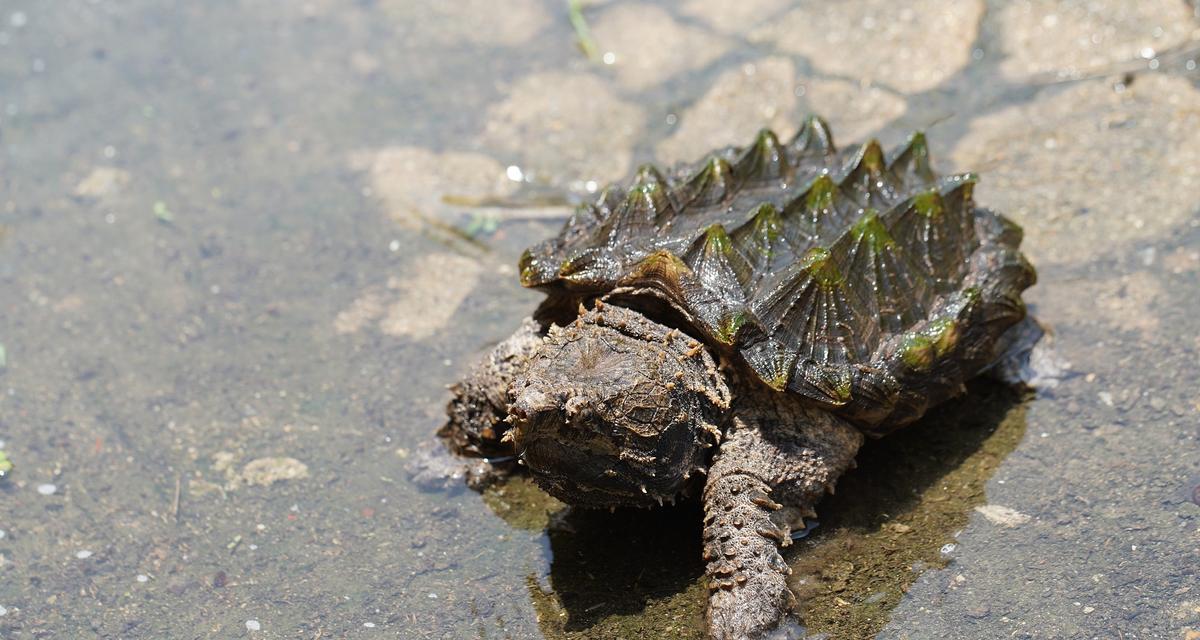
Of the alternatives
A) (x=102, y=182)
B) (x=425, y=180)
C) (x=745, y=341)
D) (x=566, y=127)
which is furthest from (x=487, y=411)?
(x=102, y=182)

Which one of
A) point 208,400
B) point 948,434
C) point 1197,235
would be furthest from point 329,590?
point 1197,235

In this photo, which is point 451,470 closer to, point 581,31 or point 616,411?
point 616,411

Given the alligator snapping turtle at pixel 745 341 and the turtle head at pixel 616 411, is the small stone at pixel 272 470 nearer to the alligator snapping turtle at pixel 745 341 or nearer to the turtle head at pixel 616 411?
the alligator snapping turtle at pixel 745 341

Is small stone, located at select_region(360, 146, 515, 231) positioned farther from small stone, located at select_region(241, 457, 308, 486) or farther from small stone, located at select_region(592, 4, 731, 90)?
small stone, located at select_region(241, 457, 308, 486)

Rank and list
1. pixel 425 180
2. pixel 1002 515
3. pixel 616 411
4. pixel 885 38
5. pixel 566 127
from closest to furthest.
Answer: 1. pixel 616 411
2. pixel 1002 515
3. pixel 425 180
4. pixel 566 127
5. pixel 885 38

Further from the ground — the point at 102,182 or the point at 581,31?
the point at 581,31

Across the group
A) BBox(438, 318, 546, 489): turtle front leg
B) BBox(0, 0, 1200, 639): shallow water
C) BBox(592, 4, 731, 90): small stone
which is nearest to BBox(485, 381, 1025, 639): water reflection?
BBox(0, 0, 1200, 639): shallow water

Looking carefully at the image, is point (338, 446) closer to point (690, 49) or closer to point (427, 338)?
point (427, 338)
